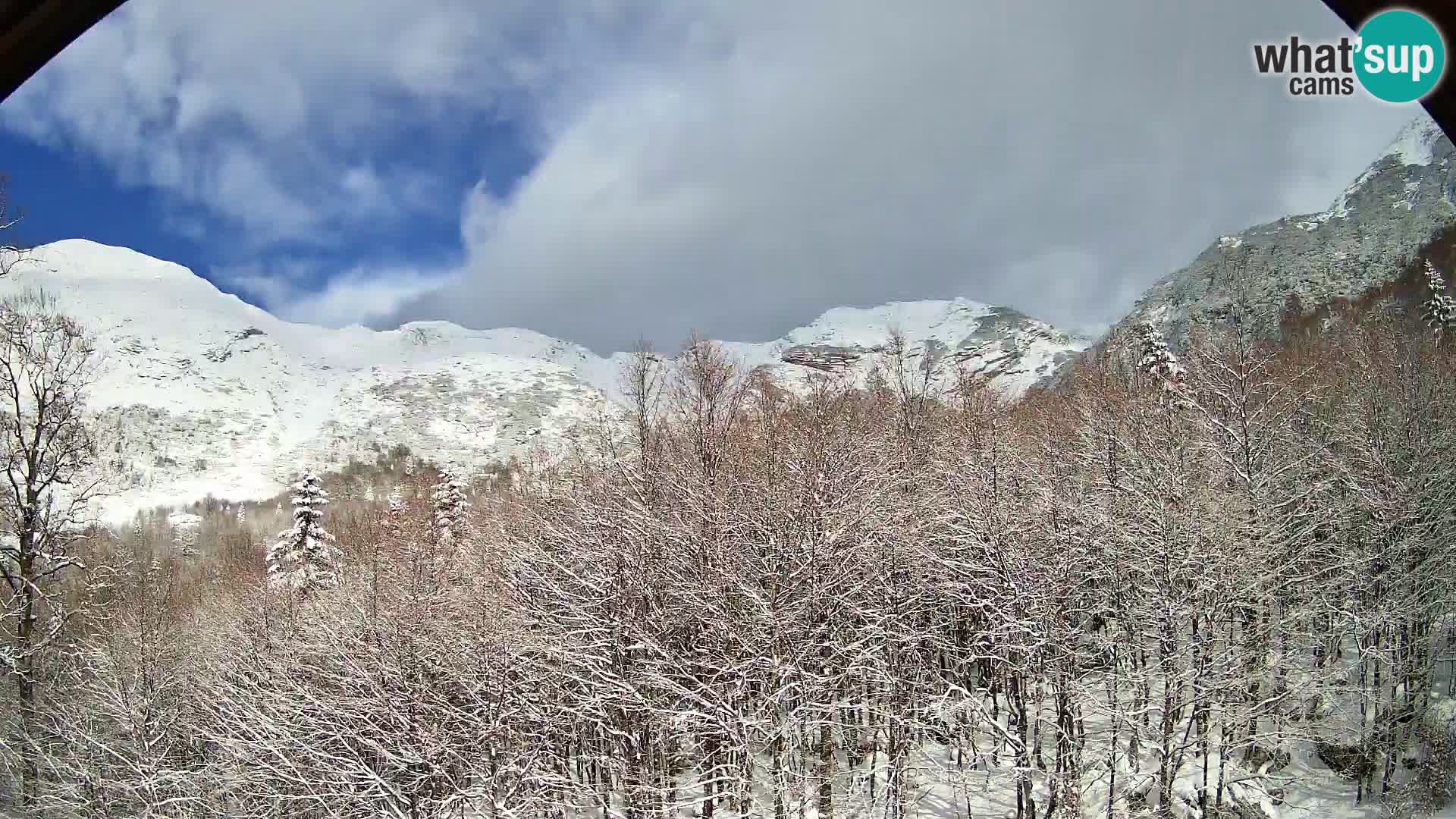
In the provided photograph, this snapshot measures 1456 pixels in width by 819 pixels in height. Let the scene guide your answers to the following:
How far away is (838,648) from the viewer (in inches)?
594

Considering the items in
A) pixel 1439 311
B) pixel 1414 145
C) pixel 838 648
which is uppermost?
pixel 1414 145

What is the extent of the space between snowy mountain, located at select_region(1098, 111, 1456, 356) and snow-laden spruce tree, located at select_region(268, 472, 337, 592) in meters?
64.2

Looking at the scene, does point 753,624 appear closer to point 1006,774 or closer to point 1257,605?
point 1006,774

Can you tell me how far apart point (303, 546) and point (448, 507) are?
10.4 m

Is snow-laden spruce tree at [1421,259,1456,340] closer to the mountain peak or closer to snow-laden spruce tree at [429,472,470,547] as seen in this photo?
snow-laden spruce tree at [429,472,470,547]

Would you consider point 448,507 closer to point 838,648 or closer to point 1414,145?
point 838,648

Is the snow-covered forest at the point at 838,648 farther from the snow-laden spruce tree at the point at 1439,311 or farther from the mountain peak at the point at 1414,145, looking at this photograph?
the mountain peak at the point at 1414,145

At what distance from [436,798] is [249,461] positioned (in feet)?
713

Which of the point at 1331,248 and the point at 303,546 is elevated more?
the point at 1331,248

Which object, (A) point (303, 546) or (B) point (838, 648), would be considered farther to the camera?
(A) point (303, 546)

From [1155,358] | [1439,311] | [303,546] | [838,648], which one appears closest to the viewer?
[838,648]

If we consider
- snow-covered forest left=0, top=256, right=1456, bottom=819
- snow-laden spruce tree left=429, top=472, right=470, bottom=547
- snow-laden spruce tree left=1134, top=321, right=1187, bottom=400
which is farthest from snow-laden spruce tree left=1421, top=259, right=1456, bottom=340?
snow-laden spruce tree left=429, top=472, right=470, bottom=547

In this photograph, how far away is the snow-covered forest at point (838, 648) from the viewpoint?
15109 mm

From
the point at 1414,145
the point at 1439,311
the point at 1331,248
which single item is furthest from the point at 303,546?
the point at 1414,145
